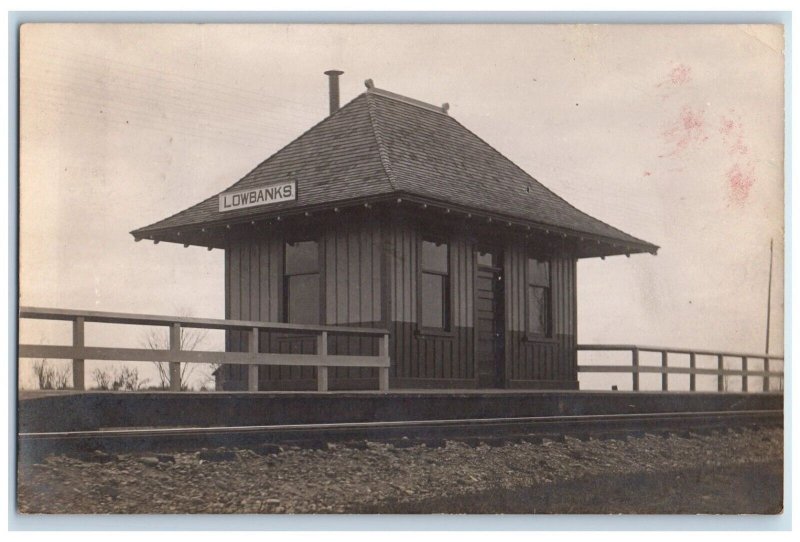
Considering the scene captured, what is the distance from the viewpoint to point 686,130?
469 inches

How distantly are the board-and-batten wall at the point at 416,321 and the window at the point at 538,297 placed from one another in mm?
1520

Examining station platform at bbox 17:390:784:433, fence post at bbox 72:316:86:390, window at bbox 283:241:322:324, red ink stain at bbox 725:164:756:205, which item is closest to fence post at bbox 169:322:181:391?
station platform at bbox 17:390:784:433

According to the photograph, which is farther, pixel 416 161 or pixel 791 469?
pixel 416 161

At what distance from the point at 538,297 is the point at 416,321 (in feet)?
9.95

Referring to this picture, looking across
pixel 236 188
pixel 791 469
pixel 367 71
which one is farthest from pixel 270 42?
pixel 791 469

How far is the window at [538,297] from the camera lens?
16750 mm

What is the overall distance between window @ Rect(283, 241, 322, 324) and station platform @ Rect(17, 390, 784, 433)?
2617 mm

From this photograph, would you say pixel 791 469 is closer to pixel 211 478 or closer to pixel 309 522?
pixel 309 522

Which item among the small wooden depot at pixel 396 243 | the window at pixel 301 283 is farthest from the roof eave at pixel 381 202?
the window at pixel 301 283

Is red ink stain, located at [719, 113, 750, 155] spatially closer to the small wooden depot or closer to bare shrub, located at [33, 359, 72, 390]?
the small wooden depot

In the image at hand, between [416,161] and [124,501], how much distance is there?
653 centimetres

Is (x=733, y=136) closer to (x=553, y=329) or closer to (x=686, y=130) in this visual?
(x=686, y=130)

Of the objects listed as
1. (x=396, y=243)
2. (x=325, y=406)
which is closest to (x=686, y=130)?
(x=396, y=243)
